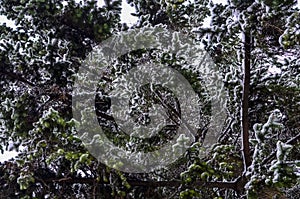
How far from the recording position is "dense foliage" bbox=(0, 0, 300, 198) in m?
5.02

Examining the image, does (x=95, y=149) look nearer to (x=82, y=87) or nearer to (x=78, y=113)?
(x=78, y=113)

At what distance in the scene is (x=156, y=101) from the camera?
22.7 feet

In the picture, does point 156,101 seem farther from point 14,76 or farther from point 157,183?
point 14,76

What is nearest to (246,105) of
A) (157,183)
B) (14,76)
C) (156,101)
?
(157,183)

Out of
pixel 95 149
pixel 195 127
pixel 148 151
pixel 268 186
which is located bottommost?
pixel 268 186

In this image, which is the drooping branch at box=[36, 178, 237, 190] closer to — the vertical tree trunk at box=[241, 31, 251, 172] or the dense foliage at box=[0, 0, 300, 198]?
the dense foliage at box=[0, 0, 300, 198]

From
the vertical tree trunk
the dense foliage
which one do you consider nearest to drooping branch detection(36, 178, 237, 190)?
the dense foliage

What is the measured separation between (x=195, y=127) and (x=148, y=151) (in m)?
1.08

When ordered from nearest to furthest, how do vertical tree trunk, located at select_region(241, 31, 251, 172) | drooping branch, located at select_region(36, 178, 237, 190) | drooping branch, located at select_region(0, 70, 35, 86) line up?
drooping branch, located at select_region(36, 178, 237, 190)
vertical tree trunk, located at select_region(241, 31, 251, 172)
drooping branch, located at select_region(0, 70, 35, 86)

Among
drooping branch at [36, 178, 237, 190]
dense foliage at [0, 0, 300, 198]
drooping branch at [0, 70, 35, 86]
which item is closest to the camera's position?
dense foliage at [0, 0, 300, 198]

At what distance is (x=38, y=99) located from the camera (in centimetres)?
680

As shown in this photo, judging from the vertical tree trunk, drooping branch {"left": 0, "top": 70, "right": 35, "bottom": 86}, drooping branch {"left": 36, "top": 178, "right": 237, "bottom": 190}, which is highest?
drooping branch {"left": 0, "top": 70, "right": 35, "bottom": 86}

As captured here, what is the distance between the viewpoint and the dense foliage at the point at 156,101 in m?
5.02

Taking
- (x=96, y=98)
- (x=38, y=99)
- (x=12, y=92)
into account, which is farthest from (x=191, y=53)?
(x=12, y=92)
